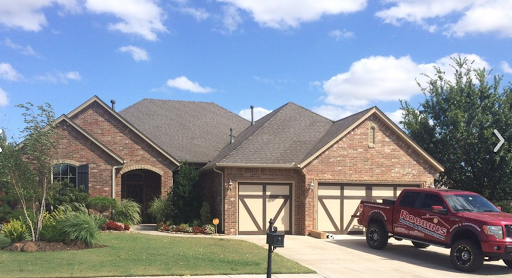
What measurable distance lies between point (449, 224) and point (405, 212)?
188 centimetres

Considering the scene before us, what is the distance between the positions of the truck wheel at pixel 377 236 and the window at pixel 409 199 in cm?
130

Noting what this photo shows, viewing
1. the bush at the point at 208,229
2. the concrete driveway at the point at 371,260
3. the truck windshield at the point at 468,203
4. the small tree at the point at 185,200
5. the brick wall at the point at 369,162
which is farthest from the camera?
the small tree at the point at 185,200

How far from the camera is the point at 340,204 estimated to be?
70.7 ft

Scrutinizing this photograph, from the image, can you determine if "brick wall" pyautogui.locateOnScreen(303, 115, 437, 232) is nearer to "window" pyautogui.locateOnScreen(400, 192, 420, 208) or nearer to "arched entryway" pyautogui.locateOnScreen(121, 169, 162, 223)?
"window" pyautogui.locateOnScreen(400, 192, 420, 208)

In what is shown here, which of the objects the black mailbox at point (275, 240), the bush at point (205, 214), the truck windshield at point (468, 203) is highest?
the truck windshield at point (468, 203)

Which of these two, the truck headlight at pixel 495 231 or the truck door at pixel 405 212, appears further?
the truck door at pixel 405 212

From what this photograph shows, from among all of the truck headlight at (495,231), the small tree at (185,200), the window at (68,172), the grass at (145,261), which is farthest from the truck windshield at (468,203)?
the window at (68,172)

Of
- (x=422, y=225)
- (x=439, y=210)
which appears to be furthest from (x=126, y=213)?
(x=439, y=210)

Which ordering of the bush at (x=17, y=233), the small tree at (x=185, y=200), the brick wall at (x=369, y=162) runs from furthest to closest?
the small tree at (x=185, y=200), the brick wall at (x=369, y=162), the bush at (x=17, y=233)

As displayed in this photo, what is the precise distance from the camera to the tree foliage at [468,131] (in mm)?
25844

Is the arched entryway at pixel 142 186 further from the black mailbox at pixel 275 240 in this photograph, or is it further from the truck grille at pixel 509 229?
the black mailbox at pixel 275 240

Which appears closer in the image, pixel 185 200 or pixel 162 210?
pixel 185 200

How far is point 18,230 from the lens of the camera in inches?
599

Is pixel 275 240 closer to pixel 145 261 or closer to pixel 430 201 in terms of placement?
pixel 145 261
